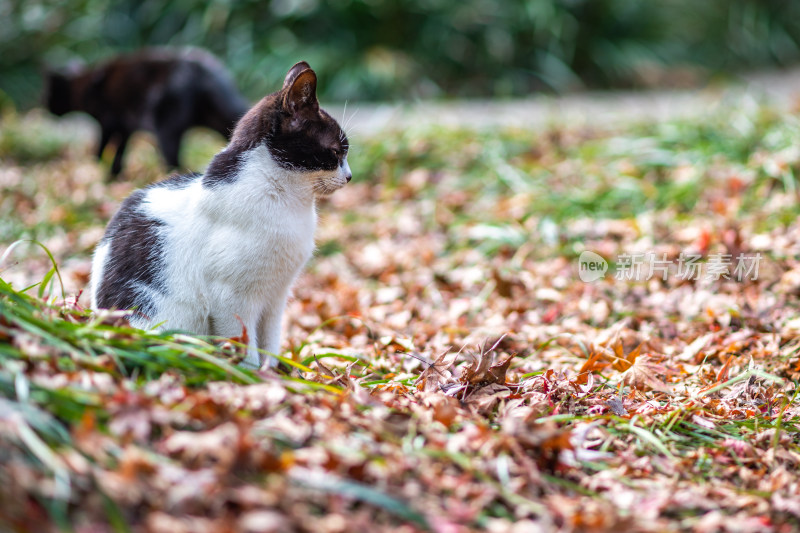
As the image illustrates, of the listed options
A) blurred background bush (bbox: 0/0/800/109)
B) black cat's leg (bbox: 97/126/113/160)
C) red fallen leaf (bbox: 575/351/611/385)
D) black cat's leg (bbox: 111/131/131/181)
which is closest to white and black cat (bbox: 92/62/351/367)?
red fallen leaf (bbox: 575/351/611/385)

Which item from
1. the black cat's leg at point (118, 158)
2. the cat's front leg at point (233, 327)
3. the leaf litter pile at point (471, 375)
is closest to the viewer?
the leaf litter pile at point (471, 375)

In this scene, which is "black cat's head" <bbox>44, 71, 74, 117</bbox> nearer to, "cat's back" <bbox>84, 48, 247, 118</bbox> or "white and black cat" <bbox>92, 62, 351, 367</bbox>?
"cat's back" <bbox>84, 48, 247, 118</bbox>

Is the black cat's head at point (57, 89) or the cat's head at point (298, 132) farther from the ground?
the black cat's head at point (57, 89)

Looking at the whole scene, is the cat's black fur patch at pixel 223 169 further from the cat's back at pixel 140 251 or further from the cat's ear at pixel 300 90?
the cat's ear at pixel 300 90

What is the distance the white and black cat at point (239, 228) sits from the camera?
2.19m

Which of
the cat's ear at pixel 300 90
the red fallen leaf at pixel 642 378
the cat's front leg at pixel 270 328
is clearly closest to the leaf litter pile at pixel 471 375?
the red fallen leaf at pixel 642 378

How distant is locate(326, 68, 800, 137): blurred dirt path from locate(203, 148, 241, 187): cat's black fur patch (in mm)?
3652

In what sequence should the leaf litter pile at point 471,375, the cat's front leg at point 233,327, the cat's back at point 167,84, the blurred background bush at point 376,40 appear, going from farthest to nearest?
the blurred background bush at point 376,40 → the cat's back at point 167,84 → the cat's front leg at point 233,327 → the leaf litter pile at point 471,375

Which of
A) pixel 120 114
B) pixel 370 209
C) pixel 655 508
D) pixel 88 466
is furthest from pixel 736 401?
pixel 120 114

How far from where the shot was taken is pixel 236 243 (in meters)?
2.17

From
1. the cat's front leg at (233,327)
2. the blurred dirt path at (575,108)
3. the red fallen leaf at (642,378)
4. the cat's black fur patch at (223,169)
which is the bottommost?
the red fallen leaf at (642,378)

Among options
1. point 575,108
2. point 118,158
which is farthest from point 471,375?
point 575,108

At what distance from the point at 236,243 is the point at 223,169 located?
25 centimetres

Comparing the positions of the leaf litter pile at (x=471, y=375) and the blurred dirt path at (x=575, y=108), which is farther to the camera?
the blurred dirt path at (x=575, y=108)
